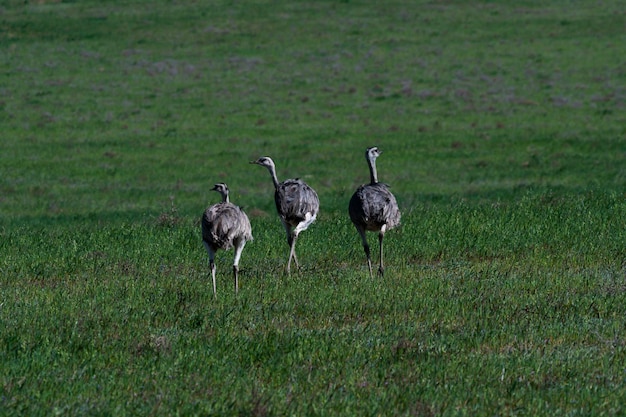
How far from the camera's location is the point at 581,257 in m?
14.9

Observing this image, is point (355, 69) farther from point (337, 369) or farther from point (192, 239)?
point (337, 369)

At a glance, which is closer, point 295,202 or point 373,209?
point 373,209

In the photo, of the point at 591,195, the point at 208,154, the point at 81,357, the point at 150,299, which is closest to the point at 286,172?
the point at 208,154

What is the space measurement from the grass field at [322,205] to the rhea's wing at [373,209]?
78 centimetres

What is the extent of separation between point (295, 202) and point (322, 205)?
1112cm

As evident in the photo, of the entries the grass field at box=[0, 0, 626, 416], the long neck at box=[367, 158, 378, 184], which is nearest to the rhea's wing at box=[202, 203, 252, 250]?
the grass field at box=[0, 0, 626, 416]

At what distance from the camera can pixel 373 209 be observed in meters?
14.8

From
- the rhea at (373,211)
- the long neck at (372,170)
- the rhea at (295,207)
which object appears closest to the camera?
the rhea at (373,211)

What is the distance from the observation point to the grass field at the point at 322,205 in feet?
28.8

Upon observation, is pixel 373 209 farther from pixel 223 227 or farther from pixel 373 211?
pixel 223 227

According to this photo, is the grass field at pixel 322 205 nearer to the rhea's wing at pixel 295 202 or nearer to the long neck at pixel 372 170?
the rhea's wing at pixel 295 202

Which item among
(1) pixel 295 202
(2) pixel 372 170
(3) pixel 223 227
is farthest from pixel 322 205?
(3) pixel 223 227

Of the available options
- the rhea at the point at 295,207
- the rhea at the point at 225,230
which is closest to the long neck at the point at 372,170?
the rhea at the point at 295,207

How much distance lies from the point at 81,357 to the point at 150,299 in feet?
8.86
